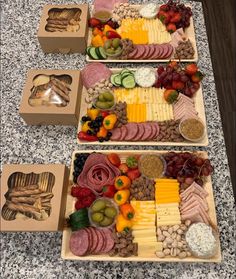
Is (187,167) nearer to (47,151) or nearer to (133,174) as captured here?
(133,174)

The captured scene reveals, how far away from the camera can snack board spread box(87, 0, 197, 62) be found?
2396mm

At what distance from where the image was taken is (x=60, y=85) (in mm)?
2143

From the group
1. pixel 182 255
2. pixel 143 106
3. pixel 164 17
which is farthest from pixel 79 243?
pixel 164 17

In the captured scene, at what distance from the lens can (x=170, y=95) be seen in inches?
84.4

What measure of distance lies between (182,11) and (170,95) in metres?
0.82

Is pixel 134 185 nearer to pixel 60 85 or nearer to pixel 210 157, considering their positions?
pixel 210 157

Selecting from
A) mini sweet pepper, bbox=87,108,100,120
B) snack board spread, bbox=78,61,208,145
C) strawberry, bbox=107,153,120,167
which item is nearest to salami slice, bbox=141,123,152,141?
snack board spread, bbox=78,61,208,145

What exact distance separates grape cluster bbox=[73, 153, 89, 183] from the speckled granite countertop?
12cm

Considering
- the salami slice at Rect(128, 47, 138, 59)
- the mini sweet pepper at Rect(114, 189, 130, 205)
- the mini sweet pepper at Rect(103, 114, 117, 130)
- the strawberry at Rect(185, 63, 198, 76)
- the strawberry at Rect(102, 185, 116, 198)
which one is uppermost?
the salami slice at Rect(128, 47, 138, 59)

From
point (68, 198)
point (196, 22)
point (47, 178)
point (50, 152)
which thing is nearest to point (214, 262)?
point (68, 198)

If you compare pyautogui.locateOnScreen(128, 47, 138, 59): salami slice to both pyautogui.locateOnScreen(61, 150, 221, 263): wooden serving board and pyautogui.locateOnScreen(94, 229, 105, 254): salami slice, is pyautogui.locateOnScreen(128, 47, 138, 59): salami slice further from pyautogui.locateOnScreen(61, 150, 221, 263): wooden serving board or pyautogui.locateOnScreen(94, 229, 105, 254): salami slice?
pyautogui.locateOnScreen(94, 229, 105, 254): salami slice

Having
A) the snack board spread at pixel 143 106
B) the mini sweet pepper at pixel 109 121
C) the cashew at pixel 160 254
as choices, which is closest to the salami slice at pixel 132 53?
the snack board spread at pixel 143 106

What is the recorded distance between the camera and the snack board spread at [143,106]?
207 cm

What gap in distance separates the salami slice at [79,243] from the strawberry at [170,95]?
0.99 meters
